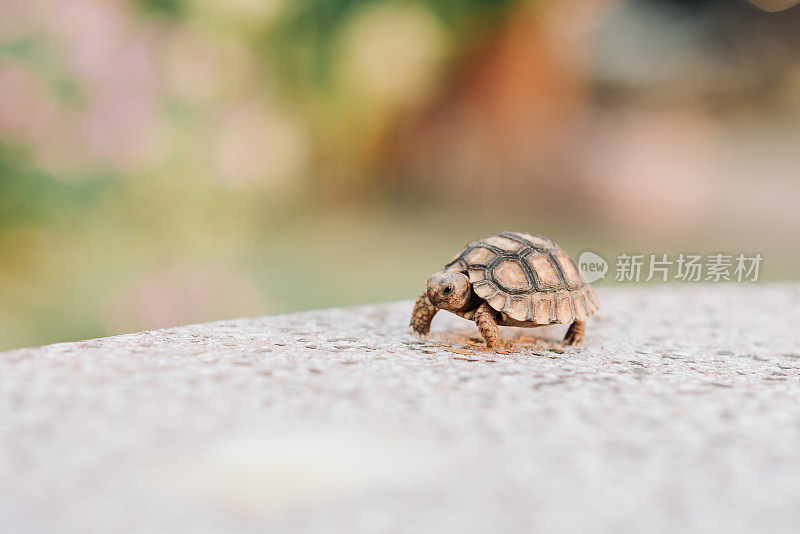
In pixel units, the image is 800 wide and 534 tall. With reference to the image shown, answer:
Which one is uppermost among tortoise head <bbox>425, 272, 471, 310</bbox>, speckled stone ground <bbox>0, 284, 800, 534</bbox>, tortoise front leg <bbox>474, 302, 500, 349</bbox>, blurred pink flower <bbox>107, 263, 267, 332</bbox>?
tortoise head <bbox>425, 272, 471, 310</bbox>

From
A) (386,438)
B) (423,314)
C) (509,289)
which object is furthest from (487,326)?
(386,438)

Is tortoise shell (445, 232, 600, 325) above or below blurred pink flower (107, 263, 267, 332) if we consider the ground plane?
above
